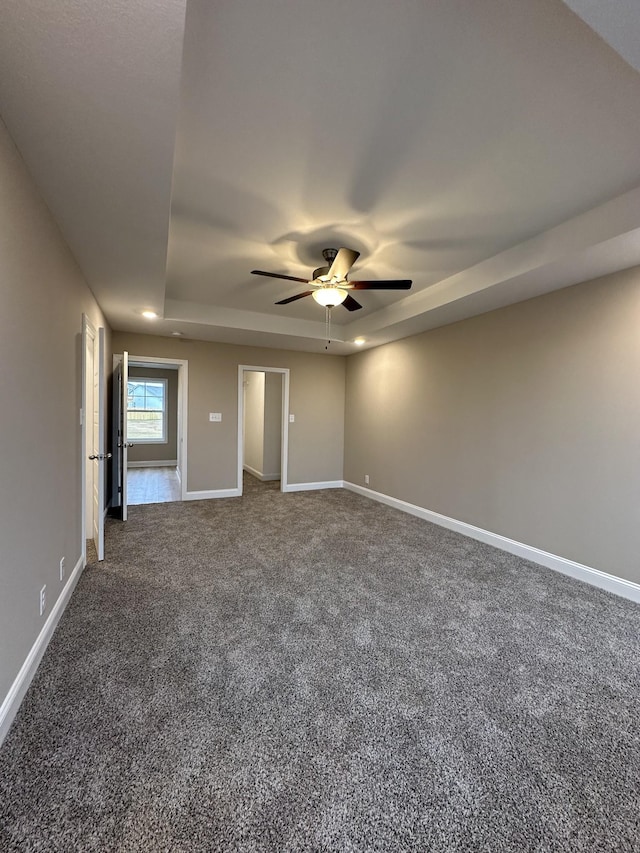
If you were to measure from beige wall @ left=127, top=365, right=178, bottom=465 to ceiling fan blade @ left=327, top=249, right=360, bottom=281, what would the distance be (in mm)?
6849

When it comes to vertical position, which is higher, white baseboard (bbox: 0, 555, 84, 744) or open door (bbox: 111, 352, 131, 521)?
open door (bbox: 111, 352, 131, 521)

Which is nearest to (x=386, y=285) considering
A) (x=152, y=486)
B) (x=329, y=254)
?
(x=329, y=254)

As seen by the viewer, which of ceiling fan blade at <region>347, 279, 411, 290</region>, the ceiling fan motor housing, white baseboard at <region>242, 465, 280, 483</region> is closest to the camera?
ceiling fan blade at <region>347, 279, 411, 290</region>

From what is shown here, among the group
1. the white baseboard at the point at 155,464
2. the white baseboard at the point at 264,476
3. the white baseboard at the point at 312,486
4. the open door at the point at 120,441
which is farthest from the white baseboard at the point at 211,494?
the white baseboard at the point at 155,464

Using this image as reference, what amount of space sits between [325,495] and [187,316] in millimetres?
3444

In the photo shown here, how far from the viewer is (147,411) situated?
8.67m

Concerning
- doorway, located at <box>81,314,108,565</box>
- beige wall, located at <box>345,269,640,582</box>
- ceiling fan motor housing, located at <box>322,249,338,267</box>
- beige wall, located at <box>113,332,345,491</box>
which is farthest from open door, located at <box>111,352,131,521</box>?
beige wall, located at <box>345,269,640,582</box>

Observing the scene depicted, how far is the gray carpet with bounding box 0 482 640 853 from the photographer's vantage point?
3.93 ft

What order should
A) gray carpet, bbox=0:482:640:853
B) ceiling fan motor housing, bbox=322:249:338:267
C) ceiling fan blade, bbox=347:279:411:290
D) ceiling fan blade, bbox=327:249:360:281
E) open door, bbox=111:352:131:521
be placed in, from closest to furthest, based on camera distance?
gray carpet, bbox=0:482:640:853 → ceiling fan blade, bbox=327:249:360:281 → ceiling fan blade, bbox=347:279:411:290 → ceiling fan motor housing, bbox=322:249:338:267 → open door, bbox=111:352:131:521

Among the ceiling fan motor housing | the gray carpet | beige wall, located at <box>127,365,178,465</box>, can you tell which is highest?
the ceiling fan motor housing

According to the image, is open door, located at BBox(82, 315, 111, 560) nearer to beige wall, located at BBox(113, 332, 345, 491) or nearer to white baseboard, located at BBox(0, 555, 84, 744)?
white baseboard, located at BBox(0, 555, 84, 744)

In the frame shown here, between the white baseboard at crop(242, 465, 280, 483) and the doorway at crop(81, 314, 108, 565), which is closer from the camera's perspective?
the doorway at crop(81, 314, 108, 565)

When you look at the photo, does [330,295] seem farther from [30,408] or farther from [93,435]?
[93,435]

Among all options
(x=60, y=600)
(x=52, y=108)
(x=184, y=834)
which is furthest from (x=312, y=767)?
(x=52, y=108)
